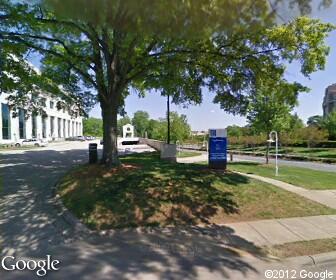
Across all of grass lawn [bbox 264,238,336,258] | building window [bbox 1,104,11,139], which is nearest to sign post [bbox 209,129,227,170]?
grass lawn [bbox 264,238,336,258]

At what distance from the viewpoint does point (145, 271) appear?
4844 mm

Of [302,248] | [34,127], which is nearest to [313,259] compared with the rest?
[302,248]

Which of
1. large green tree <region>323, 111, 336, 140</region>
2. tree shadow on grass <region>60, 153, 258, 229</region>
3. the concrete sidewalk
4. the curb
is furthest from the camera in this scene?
large green tree <region>323, 111, 336, 140</region>

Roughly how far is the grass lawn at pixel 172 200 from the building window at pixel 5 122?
55.4 meters

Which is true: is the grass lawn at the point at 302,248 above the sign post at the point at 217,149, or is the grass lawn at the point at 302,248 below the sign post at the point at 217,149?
below

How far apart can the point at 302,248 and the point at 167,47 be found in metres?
7.47

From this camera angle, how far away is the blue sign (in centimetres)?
1245

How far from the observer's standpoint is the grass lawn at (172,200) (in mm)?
7293

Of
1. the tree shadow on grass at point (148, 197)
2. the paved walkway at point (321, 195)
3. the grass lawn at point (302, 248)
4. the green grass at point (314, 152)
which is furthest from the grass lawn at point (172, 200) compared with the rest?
the green grass at point (314, 152)

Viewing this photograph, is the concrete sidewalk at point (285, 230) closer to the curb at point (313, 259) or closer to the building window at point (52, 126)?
the curb at point (313, 259)

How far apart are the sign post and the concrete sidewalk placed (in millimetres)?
4982

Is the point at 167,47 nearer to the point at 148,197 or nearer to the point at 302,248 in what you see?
the point at 148,197

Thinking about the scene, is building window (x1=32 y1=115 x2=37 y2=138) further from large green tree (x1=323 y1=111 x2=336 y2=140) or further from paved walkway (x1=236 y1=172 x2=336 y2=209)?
paved walkway (x1=236 y1=172 x2=336 y2=209)

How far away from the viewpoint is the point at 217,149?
41.1 feet
